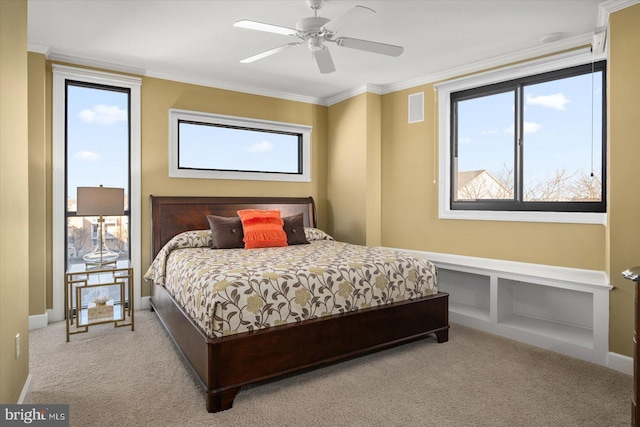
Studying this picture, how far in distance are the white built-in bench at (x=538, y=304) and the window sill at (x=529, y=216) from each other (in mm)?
417

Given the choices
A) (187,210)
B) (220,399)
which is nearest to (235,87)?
(187,210)

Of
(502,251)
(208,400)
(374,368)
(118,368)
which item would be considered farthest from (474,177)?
(118,368)

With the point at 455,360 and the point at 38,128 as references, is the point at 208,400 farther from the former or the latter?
the point at 38,128

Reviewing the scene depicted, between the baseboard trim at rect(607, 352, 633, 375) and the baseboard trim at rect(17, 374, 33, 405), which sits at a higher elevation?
the baseboard trim at rect(17, 374, 33, 405)

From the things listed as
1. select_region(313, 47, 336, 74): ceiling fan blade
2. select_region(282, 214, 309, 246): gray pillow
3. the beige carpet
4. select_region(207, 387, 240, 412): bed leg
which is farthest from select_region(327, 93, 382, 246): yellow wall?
select_region(207, 387, 240, 412): bed leg

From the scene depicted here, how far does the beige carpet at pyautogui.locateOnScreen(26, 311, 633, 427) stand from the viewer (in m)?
2.16

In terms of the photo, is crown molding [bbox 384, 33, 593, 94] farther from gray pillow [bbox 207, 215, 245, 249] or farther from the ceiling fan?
gray pillow [bbox 207, 215, 245, 249]

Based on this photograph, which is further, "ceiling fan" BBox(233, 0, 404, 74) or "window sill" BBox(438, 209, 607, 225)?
"window sill" BBox(438, 209, 607, 225)

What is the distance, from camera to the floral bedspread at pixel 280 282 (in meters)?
2.38

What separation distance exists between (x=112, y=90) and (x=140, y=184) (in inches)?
40.4

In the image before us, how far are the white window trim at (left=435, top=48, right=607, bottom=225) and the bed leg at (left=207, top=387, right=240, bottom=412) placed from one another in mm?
2979

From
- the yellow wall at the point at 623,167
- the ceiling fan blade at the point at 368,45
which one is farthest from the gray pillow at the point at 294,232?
the yellow wall at the point at 623,167

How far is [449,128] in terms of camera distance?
14.3ft

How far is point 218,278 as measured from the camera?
2.47 m
